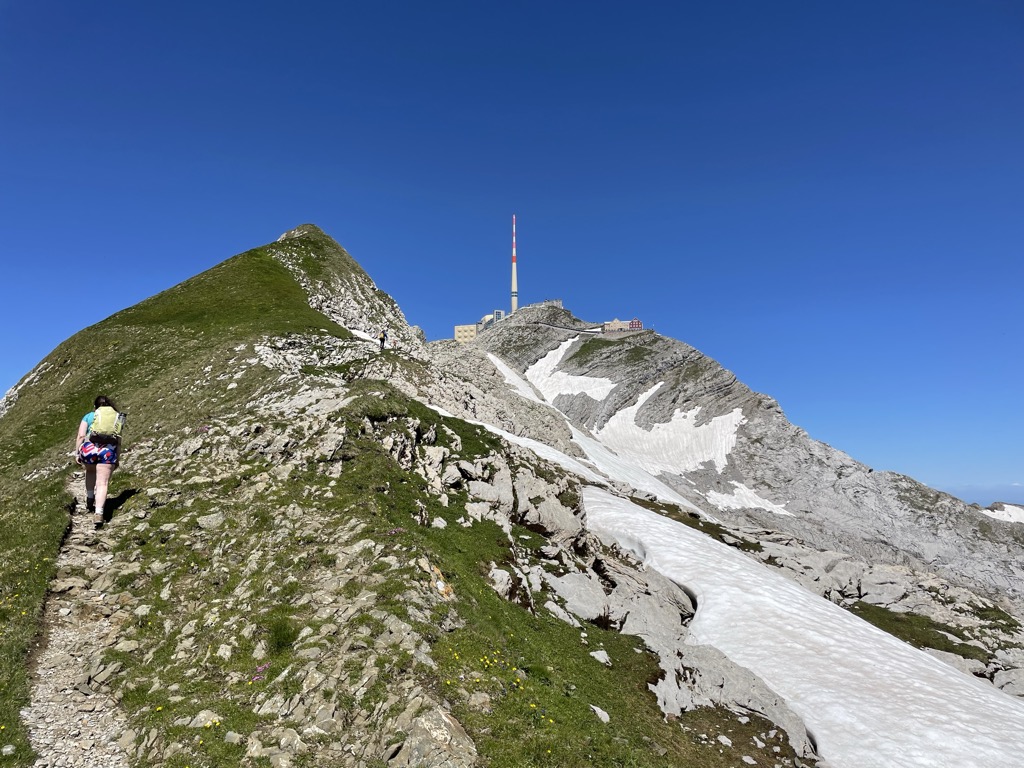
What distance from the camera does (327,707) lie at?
11445 millimetres

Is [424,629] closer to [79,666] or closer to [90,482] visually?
[79,666]

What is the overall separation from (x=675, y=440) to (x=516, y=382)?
4400 cm

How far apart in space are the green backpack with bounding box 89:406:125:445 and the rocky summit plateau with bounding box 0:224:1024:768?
321 cm

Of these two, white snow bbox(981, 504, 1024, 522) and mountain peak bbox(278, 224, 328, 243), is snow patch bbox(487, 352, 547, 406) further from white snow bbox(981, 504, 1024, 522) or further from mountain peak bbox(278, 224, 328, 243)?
white snow bbox(981, 504, 1024, 522)

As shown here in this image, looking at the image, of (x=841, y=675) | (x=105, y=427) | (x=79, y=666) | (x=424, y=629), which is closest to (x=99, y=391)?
(x=105, y=427)

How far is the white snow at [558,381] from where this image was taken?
5295 inches

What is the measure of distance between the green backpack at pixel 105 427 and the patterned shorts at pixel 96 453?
19cm

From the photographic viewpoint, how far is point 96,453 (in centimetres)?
1842

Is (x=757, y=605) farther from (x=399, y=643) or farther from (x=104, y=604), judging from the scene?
(x=104, y=604)

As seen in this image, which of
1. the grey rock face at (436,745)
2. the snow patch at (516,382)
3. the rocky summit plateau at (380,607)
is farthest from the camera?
the snow patch at (516,382)

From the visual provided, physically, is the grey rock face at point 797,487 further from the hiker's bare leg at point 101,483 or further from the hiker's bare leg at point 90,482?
the hiker's bare leg at point 101,483

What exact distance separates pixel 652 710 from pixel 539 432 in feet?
178

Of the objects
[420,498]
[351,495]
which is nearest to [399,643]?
[351,495]

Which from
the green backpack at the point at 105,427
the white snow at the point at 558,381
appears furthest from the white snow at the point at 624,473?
the green backpack at the point at 105,427
